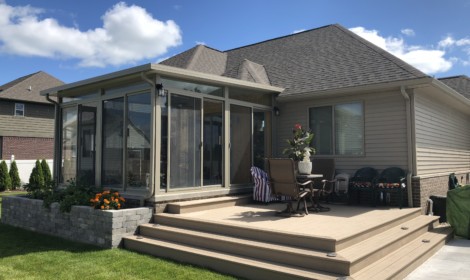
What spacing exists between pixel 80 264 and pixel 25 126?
19.3 m

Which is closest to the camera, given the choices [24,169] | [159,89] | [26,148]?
[159,89]

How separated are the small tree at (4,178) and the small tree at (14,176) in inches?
21.1

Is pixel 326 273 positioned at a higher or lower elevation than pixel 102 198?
lower

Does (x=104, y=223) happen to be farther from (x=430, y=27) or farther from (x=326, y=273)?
(x=430, y=27)

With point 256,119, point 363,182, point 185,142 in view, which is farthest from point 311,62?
point 185,142

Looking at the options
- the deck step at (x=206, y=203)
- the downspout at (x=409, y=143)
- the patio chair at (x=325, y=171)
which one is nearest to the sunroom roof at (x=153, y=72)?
the patio chair at (x=325, y=171)

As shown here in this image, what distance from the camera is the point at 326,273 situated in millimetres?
4086

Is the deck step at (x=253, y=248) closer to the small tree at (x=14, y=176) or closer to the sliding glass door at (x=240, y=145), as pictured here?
the sliding glass door at (x=240, y=145)

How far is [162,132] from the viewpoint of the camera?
6.80 metres

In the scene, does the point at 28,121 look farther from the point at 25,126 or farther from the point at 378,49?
the point at 378,49

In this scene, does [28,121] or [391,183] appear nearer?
[391,183]

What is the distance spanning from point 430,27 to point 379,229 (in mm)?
10156

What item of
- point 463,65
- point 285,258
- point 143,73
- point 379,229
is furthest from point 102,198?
point 463,65

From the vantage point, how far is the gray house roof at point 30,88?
2147 cm
